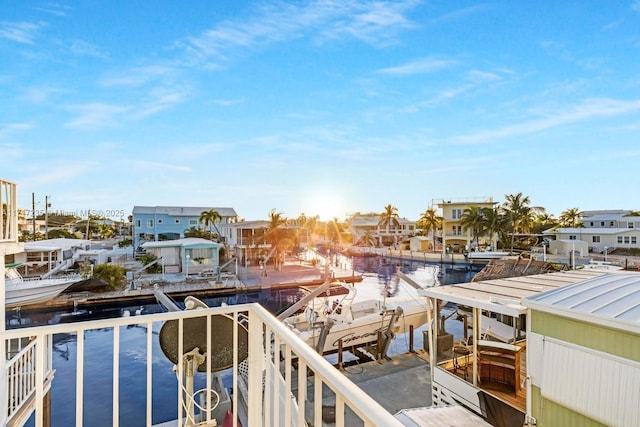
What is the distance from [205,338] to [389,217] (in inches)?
1807

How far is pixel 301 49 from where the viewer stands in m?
11.1

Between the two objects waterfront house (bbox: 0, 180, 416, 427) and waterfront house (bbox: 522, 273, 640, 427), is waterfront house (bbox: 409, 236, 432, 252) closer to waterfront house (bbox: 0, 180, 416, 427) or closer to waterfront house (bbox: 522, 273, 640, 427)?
waterfront house (bbox: 522, 273, 640, 427)

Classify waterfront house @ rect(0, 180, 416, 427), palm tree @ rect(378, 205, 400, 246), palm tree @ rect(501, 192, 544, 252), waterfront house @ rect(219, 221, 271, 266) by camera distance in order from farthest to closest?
palm tree @ rect(378, 205, 400, 246) → palm tree @ rect(501, 192, 544, 252) → waterfront house @ rect(219, 221, 271, 266) → waterfront house @ rect(0, 180, 416, 427)

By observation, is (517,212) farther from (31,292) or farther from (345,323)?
(31,292)

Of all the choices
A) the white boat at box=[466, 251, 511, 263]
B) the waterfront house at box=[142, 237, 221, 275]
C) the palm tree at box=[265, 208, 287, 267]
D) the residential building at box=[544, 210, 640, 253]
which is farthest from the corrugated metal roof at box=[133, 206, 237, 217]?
the residential building at box=[544, 210, 640, 253]

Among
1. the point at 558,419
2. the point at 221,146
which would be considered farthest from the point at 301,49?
the point at 558,419

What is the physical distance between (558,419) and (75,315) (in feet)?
59.7

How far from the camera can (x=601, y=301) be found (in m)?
3.85

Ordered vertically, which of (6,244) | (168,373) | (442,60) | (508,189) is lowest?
(168,373)

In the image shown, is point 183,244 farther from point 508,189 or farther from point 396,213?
point 508,189

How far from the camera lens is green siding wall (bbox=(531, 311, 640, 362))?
3.29 meters

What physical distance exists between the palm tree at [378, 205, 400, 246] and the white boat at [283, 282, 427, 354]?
33.5 m

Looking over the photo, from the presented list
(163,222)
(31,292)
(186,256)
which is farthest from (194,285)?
(163,222)

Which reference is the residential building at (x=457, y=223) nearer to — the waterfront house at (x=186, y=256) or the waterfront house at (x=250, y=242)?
the waterfront house at (x=250, y=242)
